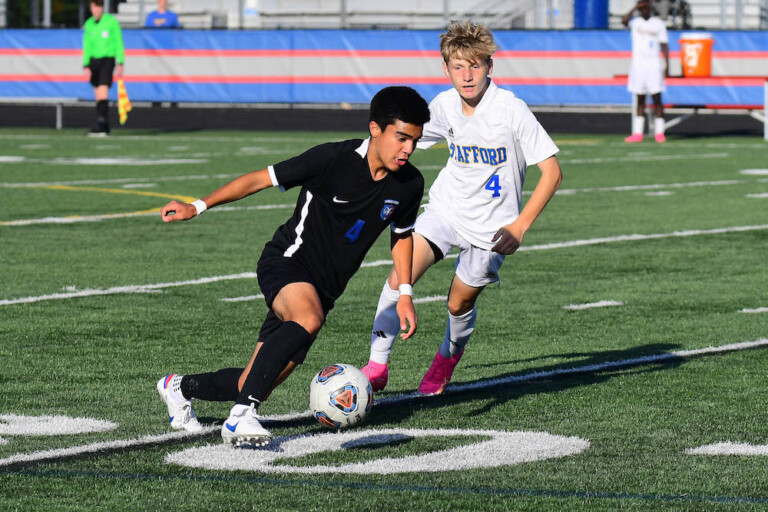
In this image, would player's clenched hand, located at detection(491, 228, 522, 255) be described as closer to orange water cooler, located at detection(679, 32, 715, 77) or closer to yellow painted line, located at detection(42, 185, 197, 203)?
yellow painted line, located at detection(42, 185, 197, 203)

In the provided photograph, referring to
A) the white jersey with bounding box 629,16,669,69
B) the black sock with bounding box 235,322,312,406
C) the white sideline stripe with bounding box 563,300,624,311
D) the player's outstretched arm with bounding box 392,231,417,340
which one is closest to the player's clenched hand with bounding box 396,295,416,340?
the player's outstretched arm with bounding box 392,231,417,340

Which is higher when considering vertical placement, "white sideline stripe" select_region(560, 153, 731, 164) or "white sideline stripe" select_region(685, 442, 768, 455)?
"white sideline stripe" select_region(685, 442, 768, 455)

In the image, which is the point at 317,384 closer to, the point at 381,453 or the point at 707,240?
the point at 381,453

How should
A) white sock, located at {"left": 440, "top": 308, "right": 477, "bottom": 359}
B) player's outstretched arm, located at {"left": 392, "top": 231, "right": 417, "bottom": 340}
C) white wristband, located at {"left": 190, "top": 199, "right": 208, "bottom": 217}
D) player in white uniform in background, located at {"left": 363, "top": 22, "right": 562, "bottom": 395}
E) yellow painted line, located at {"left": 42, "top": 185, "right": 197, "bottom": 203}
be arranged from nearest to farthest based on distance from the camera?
white wristband, located at {"left": 190, "top": 199, "right": 208, "bottom": 217} < player's outstretched arm, located at {"left": 392, "top": 231, "right": 417, "bottom": 340} < player in white uniform in background, located at {"left": 363, "top": 22, "right": 562, "bottom": 395} < white sock, located at {"left": 440, "top": 308, "right": 477, "bottom": 359} < yellow painted line, located at {"left": 42, "top": 185, "right": 197, "bottom": 203}

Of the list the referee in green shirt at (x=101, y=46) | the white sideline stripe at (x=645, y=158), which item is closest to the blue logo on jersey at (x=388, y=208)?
the white sideline stripe at (x=645, y=158)

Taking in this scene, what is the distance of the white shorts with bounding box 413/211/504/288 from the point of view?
7458 mm

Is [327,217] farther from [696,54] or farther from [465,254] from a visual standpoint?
[696,54]

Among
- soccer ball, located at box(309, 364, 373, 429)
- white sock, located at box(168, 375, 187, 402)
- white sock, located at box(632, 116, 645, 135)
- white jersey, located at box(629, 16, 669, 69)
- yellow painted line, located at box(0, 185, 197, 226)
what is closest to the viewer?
soccer ball, located at box(309, 364, 373, 429)

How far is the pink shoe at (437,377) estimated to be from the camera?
23.7 ft

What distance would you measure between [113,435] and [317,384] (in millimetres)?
828

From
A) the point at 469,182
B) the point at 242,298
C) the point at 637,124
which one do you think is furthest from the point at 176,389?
the point at 637,124

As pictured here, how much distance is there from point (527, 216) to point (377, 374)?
1.03 m

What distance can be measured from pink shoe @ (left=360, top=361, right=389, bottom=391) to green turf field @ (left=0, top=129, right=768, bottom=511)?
8 cm

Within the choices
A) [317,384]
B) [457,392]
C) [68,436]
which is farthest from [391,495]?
[457,392]
